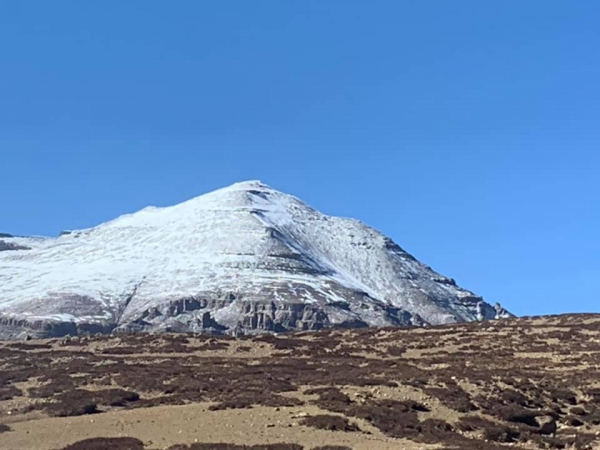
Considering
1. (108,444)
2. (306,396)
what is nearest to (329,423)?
(306,396)

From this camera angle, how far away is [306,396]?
35.9 meters

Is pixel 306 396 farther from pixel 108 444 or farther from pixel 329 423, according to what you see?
pixel 108 444

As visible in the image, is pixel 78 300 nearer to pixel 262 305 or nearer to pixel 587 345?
pixel 262 305

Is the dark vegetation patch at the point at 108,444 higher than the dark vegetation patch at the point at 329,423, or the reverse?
the dark vegetation patch at the point at 329,423

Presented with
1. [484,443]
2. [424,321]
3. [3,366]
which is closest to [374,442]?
[484,443]

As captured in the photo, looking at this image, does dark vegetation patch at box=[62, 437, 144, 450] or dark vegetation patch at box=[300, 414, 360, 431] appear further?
dark vegetation patch at box=[300, 414, 360, 431]

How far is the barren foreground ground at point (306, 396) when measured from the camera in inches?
1144

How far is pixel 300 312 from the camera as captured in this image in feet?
549

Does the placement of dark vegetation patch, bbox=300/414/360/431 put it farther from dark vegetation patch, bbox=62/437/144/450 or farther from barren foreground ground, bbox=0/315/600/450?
dark vegetation patch, bbox=62/437/144/450

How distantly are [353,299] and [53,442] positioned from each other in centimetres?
15816

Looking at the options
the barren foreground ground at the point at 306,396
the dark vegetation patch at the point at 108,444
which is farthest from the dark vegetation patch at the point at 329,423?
the dark vegetation patch at the point at 108,444

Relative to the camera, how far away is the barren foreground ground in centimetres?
2906

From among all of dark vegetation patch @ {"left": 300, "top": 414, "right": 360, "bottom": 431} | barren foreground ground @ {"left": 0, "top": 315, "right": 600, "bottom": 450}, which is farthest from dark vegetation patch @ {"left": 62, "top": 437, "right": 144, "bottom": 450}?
dark vegetation patch @ {"left": 300, "top": 414, "right": 360, "bottom": 431}

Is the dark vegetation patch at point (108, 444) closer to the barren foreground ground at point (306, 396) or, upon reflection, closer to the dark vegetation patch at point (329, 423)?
the barren foreground ground at point (306, 396)
